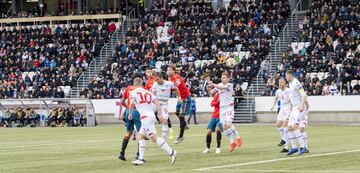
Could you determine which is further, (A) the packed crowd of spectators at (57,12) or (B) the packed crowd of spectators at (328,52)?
(A) the packed crowd of spectators at (57,12)

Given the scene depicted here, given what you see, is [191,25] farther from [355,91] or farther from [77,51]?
[355,91]

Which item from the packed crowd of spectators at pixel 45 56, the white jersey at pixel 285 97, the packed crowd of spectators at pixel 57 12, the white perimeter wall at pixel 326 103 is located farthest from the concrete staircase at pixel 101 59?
the white jersey at pixel 285 97

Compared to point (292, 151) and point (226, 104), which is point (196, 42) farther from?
point (292, 151)

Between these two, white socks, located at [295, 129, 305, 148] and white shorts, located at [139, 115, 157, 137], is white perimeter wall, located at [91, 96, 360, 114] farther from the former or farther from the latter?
white shorts, located at [139, 115, 157, 137]

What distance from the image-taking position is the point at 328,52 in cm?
5556

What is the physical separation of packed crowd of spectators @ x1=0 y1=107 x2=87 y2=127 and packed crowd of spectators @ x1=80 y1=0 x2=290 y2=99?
461 cm

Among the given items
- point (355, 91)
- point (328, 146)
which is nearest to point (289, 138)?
point (328, 146)

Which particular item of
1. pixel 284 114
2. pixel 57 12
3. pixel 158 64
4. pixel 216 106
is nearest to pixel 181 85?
pixel 216 106

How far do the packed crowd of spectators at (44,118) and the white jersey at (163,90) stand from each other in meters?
28.5

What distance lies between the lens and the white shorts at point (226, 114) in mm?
24844

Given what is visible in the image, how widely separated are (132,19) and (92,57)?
540cm

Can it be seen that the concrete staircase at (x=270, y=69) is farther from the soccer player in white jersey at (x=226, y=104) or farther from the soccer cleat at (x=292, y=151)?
the soccer cleat at (x=292, y=151)

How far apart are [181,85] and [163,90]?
73.5 inches

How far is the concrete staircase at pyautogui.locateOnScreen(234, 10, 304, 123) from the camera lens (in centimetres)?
5475
